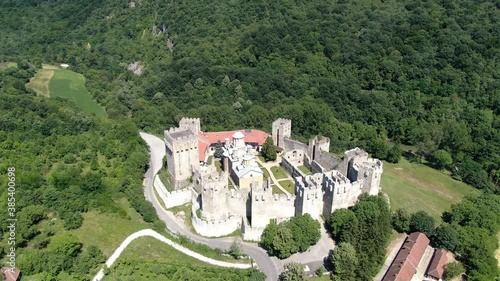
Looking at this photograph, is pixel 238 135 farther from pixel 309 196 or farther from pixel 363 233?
pixel 363 233

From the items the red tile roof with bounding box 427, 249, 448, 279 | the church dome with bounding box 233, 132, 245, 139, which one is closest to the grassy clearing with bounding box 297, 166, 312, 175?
the church dome with bounding box 233, 132, 245, 139

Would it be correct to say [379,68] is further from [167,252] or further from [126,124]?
[167,252]

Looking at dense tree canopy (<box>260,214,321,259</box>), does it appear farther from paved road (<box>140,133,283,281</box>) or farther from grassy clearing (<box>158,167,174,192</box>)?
grassy clearing (<box>158,167,174,192</box>)

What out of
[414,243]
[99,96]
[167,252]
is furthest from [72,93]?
[414,243]

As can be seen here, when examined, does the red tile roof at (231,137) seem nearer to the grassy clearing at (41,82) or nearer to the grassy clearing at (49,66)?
the grassy clearing at (41,82)

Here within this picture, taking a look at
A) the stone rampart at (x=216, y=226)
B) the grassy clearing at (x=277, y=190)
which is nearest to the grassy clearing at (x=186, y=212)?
the stone rampart at (x=216, y=226)

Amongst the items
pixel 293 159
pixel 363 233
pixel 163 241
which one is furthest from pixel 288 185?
pixel 163 241
